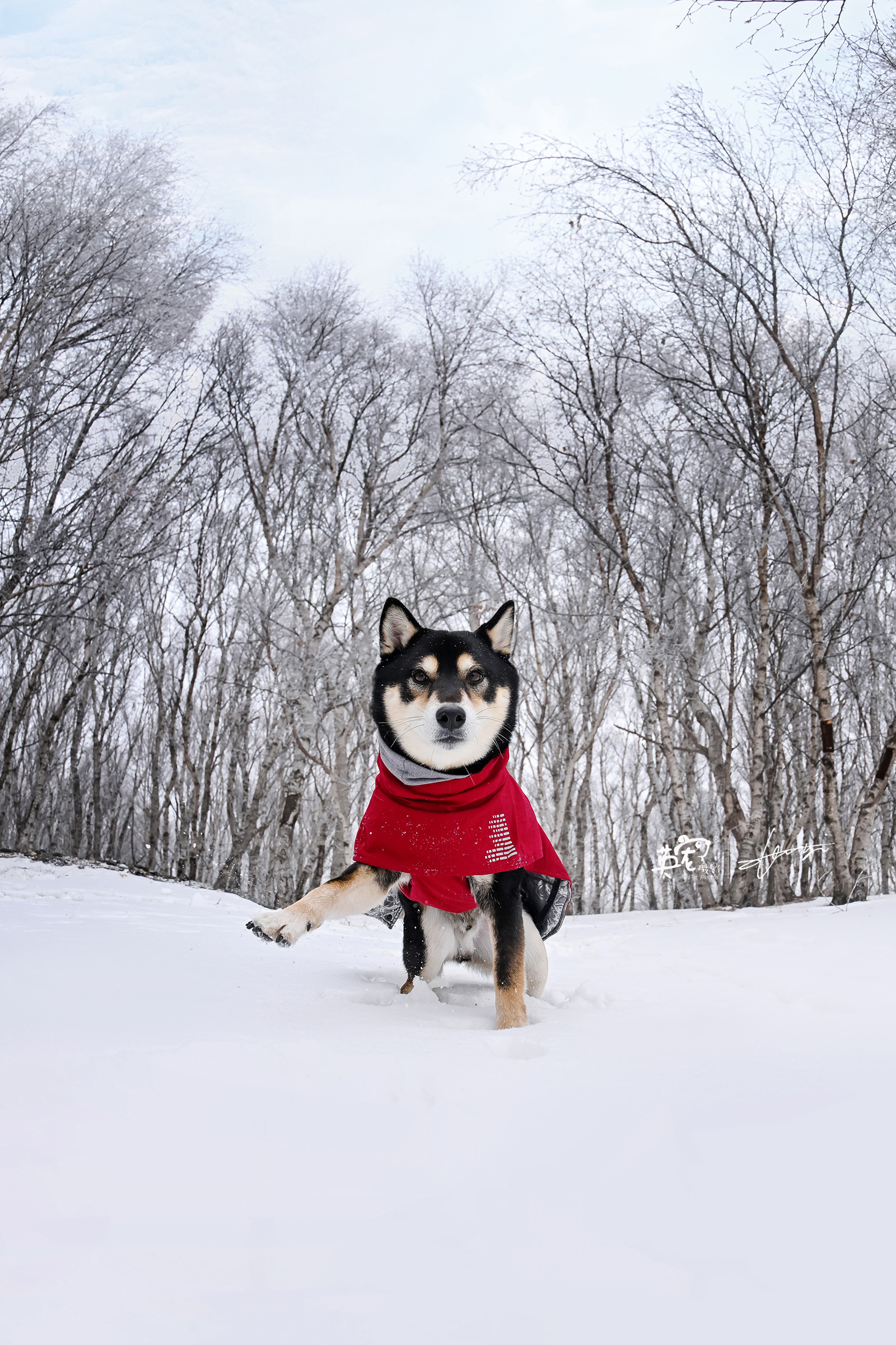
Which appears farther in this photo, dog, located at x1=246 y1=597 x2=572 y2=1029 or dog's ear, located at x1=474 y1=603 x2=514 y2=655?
dog's ear, located at x1=474 y1=603 x2=514 y2=655

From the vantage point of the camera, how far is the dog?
2787 millimetres

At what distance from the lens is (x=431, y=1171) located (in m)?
1.58

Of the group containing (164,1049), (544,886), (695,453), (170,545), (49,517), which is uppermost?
(695,453)

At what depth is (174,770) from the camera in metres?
15.5

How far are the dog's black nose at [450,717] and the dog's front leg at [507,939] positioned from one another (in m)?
0.55

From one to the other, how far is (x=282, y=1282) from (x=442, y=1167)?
1.38 ft

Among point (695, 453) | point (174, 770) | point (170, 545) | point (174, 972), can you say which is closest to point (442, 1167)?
point (174, 972)

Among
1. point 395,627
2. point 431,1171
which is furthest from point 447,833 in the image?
point 431,1171

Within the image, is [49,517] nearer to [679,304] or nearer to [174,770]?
[679,304]
